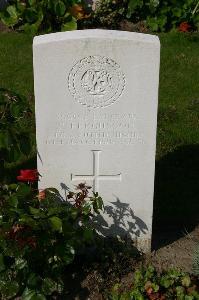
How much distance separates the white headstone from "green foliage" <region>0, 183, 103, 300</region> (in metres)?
0.25

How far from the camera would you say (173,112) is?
23.2 feet

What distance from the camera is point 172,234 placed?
16.3ft

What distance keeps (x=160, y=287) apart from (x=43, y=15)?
228 inches

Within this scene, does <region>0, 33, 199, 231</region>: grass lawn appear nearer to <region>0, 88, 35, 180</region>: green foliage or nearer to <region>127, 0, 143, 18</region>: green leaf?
<region>127, 0, 143, 18</region>: green leaf

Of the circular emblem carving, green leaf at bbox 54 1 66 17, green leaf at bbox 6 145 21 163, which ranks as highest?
green leaf at bbox 54 1 66 17

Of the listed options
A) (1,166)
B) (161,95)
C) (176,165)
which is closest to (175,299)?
(1,166)

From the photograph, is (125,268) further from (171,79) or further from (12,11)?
(12,11)

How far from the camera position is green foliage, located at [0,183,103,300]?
12.3 ft

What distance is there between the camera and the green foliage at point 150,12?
9.33 m

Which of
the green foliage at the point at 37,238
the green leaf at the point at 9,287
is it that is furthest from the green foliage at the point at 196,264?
the green leaf at the point at 9,287

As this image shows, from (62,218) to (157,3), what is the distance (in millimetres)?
6024

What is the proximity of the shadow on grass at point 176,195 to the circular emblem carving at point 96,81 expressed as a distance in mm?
1351

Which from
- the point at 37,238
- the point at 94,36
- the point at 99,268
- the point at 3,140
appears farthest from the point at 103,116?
the point at 99,268

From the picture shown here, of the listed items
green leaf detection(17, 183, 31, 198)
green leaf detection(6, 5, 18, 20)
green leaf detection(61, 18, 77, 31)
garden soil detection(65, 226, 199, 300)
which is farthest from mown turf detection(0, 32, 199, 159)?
green leaf detection(17, 183, 31, 198)
